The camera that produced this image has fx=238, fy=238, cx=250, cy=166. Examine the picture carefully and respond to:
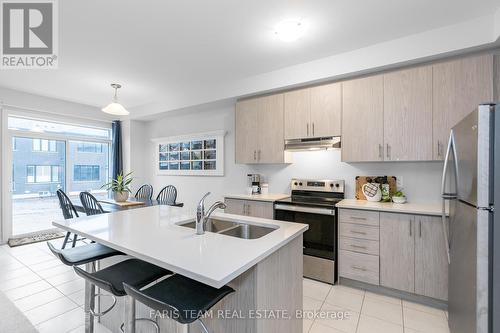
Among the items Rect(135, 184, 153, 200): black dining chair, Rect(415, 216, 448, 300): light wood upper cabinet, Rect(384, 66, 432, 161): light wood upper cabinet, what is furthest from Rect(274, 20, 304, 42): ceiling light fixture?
Rect(135, 184, 153, 200): black dining chair

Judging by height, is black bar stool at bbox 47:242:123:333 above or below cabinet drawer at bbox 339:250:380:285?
above

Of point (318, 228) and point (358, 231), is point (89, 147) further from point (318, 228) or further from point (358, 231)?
point (358, 231)

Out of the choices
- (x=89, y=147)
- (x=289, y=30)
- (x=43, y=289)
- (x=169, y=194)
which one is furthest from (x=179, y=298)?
(x=89, y=147)

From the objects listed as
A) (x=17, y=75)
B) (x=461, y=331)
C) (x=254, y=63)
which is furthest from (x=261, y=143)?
(x=17, y=75)

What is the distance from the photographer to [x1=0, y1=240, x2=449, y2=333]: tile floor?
6.52 ft

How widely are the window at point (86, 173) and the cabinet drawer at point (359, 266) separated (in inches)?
211

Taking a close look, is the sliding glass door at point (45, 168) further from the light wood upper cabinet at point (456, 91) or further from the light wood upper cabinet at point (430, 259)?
the light wood upper cabinet at point (456, 91)

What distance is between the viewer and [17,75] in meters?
3.45

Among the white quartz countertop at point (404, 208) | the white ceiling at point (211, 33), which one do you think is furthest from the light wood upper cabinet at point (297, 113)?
the white quartz countertop at point (404, 208)

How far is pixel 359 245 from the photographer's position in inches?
101

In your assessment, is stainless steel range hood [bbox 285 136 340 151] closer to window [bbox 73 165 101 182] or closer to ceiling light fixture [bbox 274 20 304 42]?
A: ceiling light fixture [bbox 274 20 304 42]

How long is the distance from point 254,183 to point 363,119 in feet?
6.01

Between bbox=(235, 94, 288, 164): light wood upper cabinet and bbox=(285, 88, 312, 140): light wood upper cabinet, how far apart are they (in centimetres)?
11

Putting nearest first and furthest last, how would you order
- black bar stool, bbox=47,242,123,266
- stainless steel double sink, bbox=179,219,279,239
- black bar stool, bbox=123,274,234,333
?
1. black bar stool, bbox=123,274,234,333
2. black bar stool, bbox=47,242,123,266
3. stainless steel double sink, bbox=179,219,279,239
